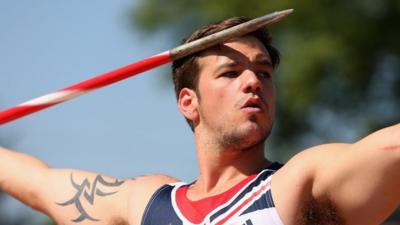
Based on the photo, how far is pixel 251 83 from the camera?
5.74 meters

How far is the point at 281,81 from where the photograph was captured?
18.5 m

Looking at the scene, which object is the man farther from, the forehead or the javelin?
the javelin

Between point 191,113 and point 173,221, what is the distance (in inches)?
25.8

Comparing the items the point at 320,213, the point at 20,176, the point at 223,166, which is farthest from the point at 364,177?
the point at 20,176

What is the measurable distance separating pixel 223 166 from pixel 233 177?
0.09m

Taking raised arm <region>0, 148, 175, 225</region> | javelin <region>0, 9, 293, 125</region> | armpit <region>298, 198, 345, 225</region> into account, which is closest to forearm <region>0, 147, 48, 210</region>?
raised arm <region>0, 148, 175, 225</region>

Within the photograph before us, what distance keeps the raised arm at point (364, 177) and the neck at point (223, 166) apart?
0.64 meters

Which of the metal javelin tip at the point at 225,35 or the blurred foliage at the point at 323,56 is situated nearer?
the metal javelin tip at the point at 225,35

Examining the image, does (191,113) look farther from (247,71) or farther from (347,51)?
(347,51)

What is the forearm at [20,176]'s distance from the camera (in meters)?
6.48

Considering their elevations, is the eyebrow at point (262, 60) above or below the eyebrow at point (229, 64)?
below

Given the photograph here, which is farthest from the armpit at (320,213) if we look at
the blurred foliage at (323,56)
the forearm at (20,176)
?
the blurred foliage at (323,56)

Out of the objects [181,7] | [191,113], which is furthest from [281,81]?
[191,113]

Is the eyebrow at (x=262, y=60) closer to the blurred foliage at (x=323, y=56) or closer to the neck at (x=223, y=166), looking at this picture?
the neck at (x=223, y=166)
